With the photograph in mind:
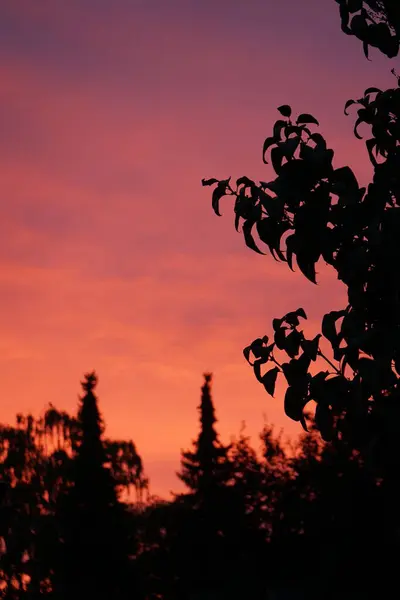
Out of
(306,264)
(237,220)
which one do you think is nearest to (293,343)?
(306,264)

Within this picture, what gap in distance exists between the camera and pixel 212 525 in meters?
59.8

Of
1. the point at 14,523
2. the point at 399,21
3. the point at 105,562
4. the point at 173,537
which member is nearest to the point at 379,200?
the point at 399,21

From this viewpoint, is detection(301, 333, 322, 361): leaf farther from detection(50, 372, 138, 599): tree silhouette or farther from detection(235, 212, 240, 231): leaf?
detection(50, 372, 138, 599): tree silhouette

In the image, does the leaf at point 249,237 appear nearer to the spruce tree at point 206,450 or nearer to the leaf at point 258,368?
the leaf at point 258,368

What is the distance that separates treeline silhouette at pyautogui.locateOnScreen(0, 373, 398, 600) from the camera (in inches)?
1724

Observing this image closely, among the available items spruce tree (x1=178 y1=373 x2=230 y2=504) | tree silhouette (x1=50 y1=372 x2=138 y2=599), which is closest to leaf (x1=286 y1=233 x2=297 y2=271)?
tree silhouette (x1=50 y1=372 x2=138 y2=599)

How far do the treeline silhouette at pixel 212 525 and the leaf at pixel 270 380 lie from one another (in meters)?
38.0

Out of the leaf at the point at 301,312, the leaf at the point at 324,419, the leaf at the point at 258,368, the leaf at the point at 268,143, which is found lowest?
the leaf at the point at 324,419

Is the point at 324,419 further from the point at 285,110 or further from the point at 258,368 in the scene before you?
the point at 285,110

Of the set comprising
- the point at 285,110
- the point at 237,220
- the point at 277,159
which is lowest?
the point at 237,220

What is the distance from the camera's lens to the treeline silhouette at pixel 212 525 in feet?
144

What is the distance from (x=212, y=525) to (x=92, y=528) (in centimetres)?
804

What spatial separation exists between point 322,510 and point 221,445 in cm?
1991

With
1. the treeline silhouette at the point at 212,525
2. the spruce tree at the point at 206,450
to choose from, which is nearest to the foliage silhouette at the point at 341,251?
the treeline silhouette at the point at 212,525
